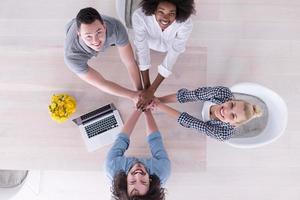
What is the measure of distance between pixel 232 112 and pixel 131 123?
0.46 metres

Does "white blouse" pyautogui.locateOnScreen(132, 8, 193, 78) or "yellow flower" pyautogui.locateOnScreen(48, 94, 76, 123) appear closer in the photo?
"white blouse" pyautogui.locateOnScreen(132, 8, 193, 78)

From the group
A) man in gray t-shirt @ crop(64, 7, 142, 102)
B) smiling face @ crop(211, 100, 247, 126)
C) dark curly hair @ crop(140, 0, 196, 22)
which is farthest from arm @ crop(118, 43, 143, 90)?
smiling face @ crop(211, 100, 247, 126)

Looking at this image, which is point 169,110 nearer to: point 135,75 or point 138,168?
point 135,75

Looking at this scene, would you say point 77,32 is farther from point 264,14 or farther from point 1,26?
point 264,14

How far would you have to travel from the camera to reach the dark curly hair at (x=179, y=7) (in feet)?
4.01

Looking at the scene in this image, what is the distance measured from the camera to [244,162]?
1.63 metres

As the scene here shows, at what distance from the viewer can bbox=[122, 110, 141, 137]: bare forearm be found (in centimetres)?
150

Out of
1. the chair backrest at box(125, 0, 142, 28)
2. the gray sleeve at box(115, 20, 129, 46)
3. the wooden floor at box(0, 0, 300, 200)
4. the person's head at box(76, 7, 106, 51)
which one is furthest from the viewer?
the wooden floor at box(0, 0, 300, 200)

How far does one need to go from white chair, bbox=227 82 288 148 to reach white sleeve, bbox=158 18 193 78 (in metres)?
0.34

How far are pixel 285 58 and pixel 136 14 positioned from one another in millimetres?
860

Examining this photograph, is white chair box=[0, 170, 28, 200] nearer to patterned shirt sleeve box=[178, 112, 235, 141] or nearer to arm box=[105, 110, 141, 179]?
arm box=[105, 110, 141, 179]

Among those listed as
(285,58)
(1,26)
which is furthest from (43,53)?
(285,58)

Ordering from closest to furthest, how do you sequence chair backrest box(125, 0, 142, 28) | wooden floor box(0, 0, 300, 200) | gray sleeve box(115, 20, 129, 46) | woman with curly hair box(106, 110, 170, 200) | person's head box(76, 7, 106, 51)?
person's head box(76, 7, 106, 51) < woman with curly hair box(106, 110, 170, 200) < gray sleeve box(115, 20, 129, 46) < chair backrest box(125, 0, 142, 28) < wooden floor box(0, 0, 300, 200)

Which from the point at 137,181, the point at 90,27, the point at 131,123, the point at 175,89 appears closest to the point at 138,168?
the point at 137,181
